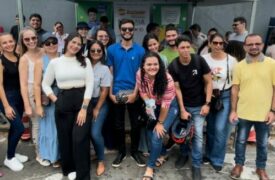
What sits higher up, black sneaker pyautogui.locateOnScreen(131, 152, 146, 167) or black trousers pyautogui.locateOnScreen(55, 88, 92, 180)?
black trousers pyautogui.locateOnScreen(55, 88, 92, 180)

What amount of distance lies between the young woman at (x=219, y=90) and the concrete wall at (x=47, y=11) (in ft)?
19.4

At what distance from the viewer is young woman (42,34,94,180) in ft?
10.6

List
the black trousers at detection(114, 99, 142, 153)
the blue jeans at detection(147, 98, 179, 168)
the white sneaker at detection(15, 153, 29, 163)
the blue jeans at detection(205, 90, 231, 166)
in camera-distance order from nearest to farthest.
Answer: the blue jeans at detection(147, 98, 179, 168) < the blue jeans at detection(205, 90, 231, 166) < the black trousers at detection(114, 99, 142, 153) < the white sneaker at detection(15, 153, 29, 163)

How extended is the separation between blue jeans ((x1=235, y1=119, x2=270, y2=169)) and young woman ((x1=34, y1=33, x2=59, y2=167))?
2.28 metres

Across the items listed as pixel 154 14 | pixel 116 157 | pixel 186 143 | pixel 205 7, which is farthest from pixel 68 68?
pixel 205 7

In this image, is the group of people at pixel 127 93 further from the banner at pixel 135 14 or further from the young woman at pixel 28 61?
the banner at pixel 135 14

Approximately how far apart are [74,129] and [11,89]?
0.99 m

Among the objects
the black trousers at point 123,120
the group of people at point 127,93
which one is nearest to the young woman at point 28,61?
the group of people at point 127,93

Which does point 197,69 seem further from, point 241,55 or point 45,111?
point 45,111

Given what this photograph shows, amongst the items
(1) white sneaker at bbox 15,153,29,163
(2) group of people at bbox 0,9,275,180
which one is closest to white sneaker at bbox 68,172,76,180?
(2) group of people at bbox 0,9,275,180

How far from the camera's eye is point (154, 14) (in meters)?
7.22

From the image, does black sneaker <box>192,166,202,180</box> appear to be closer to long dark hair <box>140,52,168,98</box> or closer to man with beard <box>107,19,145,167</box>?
man with beard <box>107,19,145,167</box>

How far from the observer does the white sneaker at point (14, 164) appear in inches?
149

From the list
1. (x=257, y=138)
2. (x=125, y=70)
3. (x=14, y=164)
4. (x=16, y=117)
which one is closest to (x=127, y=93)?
(x=125, y=70)
